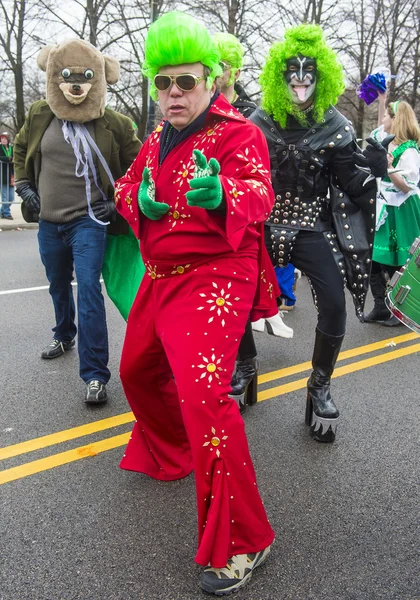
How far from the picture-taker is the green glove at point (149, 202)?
2156 mm

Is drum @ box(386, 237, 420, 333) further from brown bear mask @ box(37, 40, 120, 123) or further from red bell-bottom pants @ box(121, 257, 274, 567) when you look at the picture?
brown bear mask @ box(37, 40, 120, 123)

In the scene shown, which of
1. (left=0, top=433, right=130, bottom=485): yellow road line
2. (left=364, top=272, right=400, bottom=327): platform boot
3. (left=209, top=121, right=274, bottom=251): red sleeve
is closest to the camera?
(left=209, top=121, right=274, bottom=251): red sleeve

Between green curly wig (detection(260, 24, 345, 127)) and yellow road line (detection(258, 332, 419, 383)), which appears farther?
yellow road line (detection(258, 332, 419, 383))

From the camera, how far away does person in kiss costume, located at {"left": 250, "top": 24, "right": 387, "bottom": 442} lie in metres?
3.09

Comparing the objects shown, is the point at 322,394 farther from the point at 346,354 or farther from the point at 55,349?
the point at 55,349

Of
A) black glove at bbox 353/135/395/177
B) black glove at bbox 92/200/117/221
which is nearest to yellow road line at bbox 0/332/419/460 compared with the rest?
black glove at bbox 92/200/117/221

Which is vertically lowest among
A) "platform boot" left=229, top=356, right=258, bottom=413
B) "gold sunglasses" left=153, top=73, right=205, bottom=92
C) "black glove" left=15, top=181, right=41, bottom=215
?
"platform boot" left=229, top=356, right=258, bottom=413

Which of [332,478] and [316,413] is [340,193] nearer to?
[316,413]

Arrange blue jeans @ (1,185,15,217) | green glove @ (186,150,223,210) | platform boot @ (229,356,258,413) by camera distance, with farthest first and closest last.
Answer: blue jeans @ (1,185,15,217) < platform boot @ (229,356,258,413) < green glove @ (186,150,223,210)

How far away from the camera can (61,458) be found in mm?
2984

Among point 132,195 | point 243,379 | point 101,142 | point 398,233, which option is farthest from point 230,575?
point 398,233

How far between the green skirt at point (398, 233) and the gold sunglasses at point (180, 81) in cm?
378

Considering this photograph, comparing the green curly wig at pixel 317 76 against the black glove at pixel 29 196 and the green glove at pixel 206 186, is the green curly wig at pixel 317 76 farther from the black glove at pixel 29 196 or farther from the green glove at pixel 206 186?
the black glove at pixel 29 196

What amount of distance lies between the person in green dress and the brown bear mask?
278 centimetres
